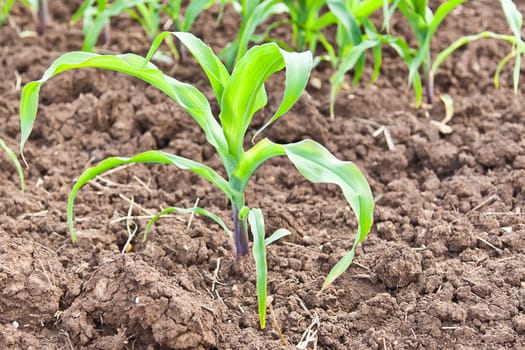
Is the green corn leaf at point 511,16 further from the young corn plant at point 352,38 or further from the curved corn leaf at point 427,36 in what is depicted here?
the young corn plant at point 352,38

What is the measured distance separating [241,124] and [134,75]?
0.95ft

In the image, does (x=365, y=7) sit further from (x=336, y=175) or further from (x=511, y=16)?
(x=336, y=175)

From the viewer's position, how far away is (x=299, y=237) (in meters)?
2.27

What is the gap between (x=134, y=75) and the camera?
78.0 inches

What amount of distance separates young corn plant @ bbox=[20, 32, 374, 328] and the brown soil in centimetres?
13

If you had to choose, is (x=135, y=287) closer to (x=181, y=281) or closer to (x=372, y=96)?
(x=181, y=281)

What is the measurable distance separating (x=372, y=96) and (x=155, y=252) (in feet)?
3.65

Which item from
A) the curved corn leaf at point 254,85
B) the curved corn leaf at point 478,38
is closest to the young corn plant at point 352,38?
the curved corn leaf at point 478,38

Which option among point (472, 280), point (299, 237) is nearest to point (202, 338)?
point (299, 237)

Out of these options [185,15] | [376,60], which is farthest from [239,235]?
[185,15]

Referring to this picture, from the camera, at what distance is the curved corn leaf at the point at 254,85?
1.79 metres

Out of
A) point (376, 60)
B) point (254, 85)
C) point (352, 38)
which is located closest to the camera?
point (254, 85)

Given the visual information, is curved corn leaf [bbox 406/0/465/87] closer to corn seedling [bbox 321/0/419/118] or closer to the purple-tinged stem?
corn seedling [bbox 321/0/419/118]

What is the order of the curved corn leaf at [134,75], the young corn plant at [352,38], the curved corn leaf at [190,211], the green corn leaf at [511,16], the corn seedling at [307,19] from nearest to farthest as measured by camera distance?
the curved corn leaf at [134,75] → the curved corn leaf at [190,211] → the green corn leaf at [511,16] → the young corn plant at [352,38] → the corn seedling at [307,19]
